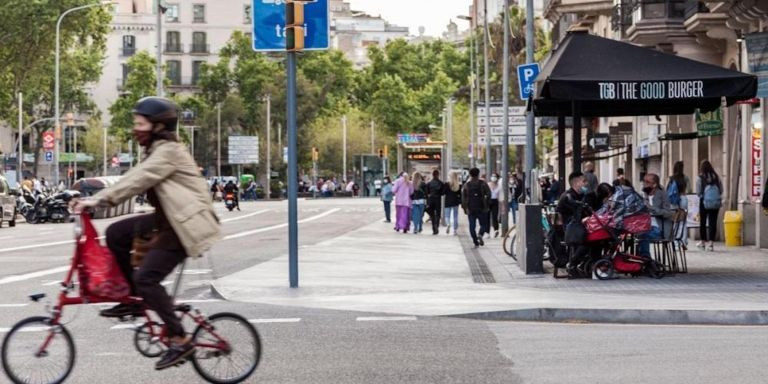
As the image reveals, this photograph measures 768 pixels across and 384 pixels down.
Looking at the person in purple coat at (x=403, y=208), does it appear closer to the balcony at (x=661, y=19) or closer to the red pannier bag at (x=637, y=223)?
the balcony at (x=661, y=19)

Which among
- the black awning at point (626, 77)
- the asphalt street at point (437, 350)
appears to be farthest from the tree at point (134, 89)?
the asphalt street at point (437, 350)

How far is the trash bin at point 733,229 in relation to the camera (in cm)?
3012

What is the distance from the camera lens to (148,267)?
956cm

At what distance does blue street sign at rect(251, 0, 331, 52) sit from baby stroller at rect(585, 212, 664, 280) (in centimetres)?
422

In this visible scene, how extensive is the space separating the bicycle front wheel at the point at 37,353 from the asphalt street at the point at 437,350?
52 cm

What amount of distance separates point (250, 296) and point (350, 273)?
4.51 meters

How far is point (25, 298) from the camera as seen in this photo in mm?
18094

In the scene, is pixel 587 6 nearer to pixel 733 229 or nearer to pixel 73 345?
pixel 733 229

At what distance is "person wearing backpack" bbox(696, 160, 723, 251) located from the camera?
94.4ft

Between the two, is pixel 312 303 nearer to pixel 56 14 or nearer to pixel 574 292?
pixel 574 292

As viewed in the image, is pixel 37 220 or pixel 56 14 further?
pixel 56 14

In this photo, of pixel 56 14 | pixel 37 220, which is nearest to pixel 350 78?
pixel 56 14

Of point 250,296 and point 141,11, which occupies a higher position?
point 141,11

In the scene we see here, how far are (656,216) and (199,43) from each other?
114m
